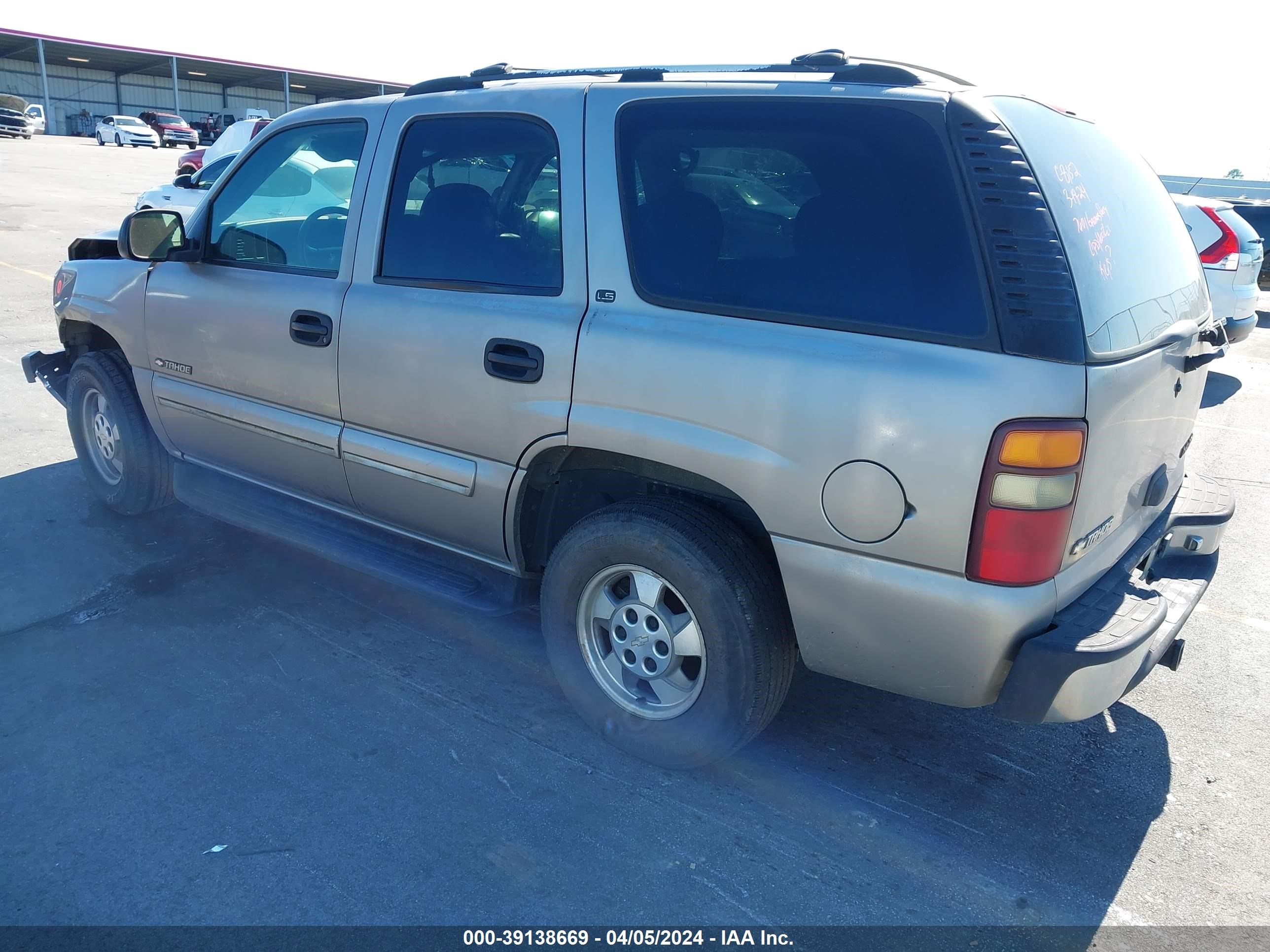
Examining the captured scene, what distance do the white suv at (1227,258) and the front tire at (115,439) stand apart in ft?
28.9

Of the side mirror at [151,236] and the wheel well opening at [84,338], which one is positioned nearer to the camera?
the side mirror at [151,236]

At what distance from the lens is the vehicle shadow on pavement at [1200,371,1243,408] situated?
332 inches

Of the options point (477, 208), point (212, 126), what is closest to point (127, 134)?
point (212, 126)

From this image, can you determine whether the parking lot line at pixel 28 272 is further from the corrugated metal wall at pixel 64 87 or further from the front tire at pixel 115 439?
the corrugated metal wall at pixel 64 87

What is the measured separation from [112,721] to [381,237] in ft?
6.28

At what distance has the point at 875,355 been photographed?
2.44 m

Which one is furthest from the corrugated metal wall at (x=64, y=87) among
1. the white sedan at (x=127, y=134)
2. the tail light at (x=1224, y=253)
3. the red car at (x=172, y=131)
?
the tail light at (x=1224, y=253)

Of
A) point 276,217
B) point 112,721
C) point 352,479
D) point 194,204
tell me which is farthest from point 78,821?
point 194,204

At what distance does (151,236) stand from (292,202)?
0.60 metres

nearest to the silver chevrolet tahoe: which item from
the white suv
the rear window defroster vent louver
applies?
the rear window defroster vent louver

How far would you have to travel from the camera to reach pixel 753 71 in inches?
116

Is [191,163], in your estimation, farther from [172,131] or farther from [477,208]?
[172,131]

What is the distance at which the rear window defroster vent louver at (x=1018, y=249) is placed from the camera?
2.29 m

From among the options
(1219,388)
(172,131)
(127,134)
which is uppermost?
(172,131)
